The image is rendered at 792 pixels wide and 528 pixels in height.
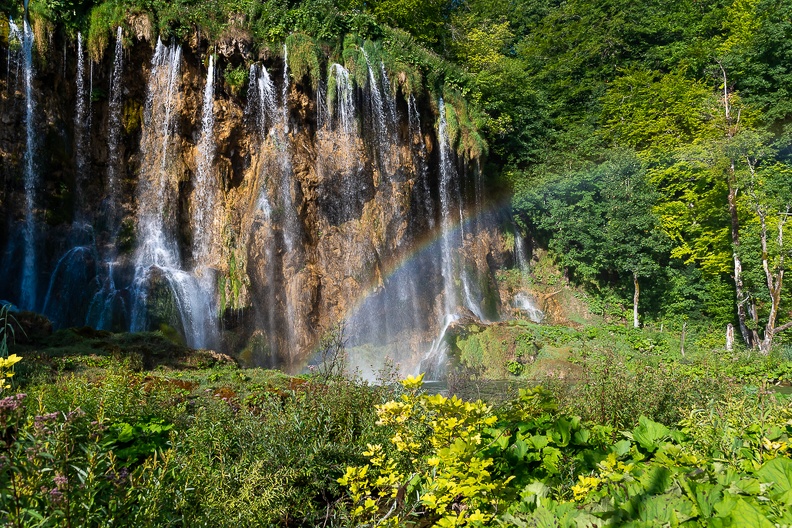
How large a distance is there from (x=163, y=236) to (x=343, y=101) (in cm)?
732

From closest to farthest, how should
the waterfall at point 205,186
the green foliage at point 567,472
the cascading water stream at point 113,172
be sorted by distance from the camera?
1. the green foliage at point 567,472
2. the cascading water stream at point 113,172
3. the waterfall at point 205,186

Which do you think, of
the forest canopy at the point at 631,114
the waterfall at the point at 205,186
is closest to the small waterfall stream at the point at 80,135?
the forest canopy at the point at 631,114

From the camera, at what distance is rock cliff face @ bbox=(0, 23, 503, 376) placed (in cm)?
1495

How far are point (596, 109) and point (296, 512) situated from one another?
2792 centimetres

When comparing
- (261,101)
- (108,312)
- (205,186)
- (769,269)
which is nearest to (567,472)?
(108,312)

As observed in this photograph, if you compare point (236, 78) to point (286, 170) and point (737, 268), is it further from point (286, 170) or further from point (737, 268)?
point (737, 268)

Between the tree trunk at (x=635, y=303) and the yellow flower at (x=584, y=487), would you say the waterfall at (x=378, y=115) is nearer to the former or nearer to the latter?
the tree trunk at (x=635, y=303)

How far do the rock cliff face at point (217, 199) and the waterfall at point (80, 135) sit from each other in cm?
4

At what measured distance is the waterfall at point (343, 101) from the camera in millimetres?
18328

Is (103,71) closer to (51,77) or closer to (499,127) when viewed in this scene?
(51,77)

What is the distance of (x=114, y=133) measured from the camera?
54.8 feet

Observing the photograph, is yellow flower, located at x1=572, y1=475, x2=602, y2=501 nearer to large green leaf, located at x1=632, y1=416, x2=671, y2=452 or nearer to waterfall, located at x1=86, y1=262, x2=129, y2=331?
large green leaf, located at x1=632, y1=416, x2=671, y2=452

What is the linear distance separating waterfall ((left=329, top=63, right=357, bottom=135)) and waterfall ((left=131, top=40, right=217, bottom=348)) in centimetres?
488

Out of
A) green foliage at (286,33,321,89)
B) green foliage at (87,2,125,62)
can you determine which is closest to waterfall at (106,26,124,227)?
green foliage at (87,2,125,62)
